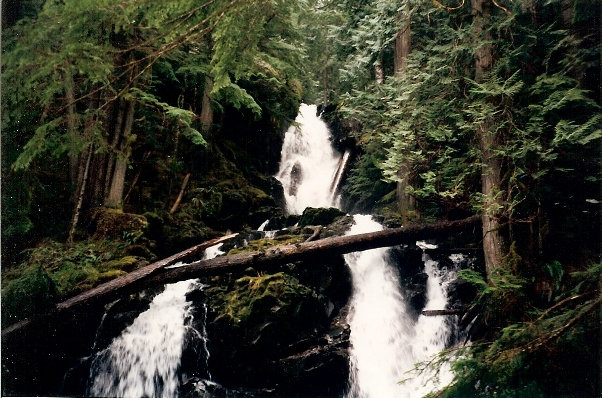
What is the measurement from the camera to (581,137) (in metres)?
3.53

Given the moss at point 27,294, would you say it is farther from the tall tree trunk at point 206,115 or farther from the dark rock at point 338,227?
the tall tree trunk at point 206,115

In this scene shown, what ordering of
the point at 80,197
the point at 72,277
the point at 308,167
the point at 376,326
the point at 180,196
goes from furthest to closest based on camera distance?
the point at 308,167, the point at 180,196, the point at 80,197, the point at 376,326, the point at 72,277

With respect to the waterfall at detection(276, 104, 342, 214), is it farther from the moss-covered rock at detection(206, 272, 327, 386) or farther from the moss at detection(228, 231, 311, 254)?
the moss-covered rock at detection(206, 272, 327, 386)

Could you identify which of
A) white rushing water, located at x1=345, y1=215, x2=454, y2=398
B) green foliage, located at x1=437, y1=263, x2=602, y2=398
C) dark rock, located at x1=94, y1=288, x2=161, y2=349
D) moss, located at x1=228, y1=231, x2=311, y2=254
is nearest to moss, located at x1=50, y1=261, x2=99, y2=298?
dark rock, located at x1=94, y1=288, x2=161, y2=349

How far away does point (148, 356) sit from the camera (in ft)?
15.9

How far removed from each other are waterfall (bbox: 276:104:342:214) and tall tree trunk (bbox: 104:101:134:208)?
461 cm

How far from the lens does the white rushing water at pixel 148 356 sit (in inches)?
181

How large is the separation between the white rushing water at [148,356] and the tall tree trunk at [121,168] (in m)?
2.34

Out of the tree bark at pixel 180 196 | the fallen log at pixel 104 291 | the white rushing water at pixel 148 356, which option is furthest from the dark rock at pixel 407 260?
the tree bark at pixel 180 196

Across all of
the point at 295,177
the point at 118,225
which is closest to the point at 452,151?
the point at 118,225

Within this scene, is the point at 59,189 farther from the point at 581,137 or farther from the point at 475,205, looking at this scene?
the point at 581,137

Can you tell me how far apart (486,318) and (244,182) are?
22.6ft

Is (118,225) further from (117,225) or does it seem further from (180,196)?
(180,196)

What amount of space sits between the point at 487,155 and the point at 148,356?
189 inches
